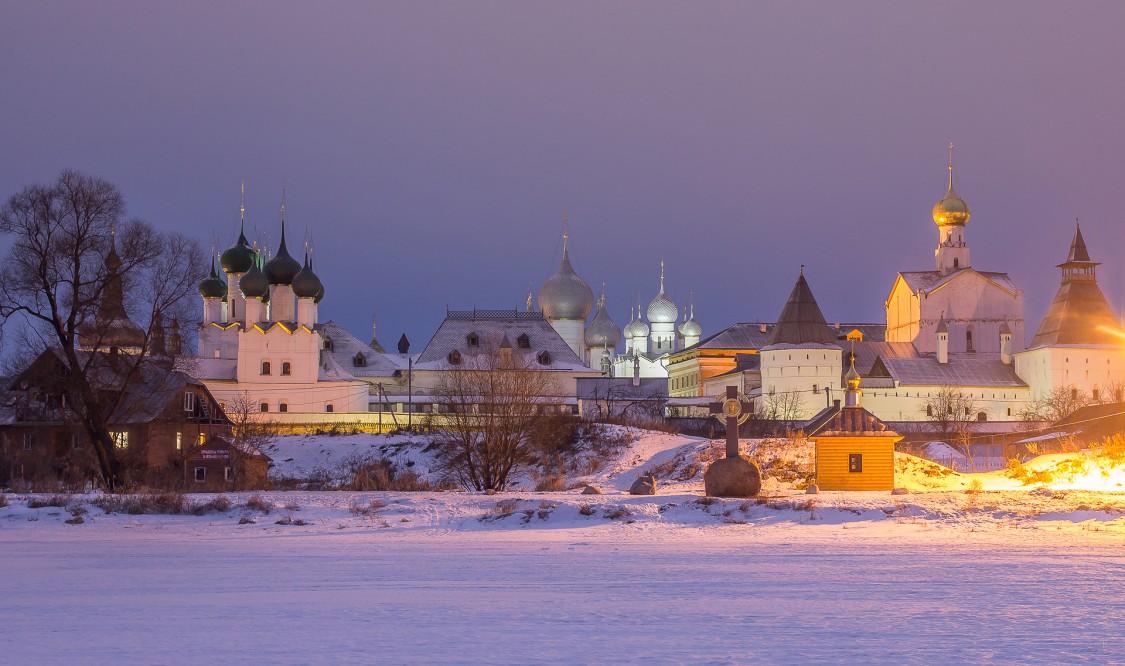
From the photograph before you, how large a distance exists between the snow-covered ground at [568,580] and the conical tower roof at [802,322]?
4371 cm

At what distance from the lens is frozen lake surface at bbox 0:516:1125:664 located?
→ 31.9 feet

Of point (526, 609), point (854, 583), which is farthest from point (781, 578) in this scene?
point (526, 609)

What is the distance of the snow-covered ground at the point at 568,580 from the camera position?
9852mm

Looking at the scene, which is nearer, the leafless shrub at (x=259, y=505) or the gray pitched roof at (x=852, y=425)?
the leafless shrub at (x=259, y=505)

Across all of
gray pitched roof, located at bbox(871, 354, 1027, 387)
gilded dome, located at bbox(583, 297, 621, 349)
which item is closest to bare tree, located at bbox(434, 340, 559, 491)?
gray pitched roof, located at bbox(871, 354, 1027, 387)

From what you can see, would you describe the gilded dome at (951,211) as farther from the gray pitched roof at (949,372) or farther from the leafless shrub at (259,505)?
the leafless shrub at (259,505)

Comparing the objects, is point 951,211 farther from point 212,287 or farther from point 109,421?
point 109,421

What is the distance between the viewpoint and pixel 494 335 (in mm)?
72625

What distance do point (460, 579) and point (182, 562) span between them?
3.79m

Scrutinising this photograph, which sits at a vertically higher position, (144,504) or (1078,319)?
(1078,319)

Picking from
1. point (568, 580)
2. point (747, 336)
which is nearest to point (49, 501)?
point (568, 580)

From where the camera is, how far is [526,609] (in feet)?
38.4

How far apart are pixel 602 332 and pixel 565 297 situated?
16.6m

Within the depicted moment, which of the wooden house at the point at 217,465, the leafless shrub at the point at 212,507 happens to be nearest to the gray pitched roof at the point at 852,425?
the leafless shrub at the point at 212,507
